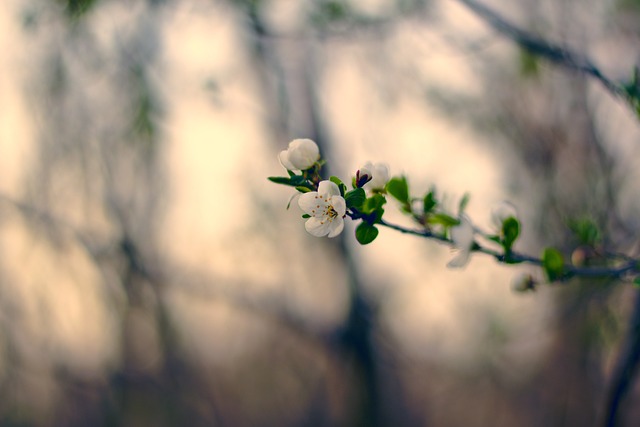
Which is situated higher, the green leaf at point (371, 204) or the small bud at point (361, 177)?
the small bud at point (361, 177)

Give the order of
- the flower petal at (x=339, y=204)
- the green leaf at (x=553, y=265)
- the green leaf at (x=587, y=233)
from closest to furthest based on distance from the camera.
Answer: the flower petal at (x=339, y=204), the green leaf at (x=553, y=265), the green leaf at (x=587, y=233)

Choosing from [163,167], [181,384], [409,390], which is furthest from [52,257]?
[409,390]

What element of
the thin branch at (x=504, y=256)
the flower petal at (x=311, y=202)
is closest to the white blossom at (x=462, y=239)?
the thin branch at (x=504, y=256)

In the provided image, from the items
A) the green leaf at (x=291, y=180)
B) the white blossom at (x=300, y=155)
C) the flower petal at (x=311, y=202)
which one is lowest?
the flower petal at (x=311, y=202)

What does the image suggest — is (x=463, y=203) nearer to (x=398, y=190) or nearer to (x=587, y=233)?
(x=398, y=190)

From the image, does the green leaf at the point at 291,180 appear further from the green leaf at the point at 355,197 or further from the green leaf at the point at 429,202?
the green leaf at the point at 429,202

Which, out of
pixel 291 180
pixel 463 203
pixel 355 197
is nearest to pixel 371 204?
pixel 355 197

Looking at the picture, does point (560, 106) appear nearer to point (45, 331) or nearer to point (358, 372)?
point (358, 372)
